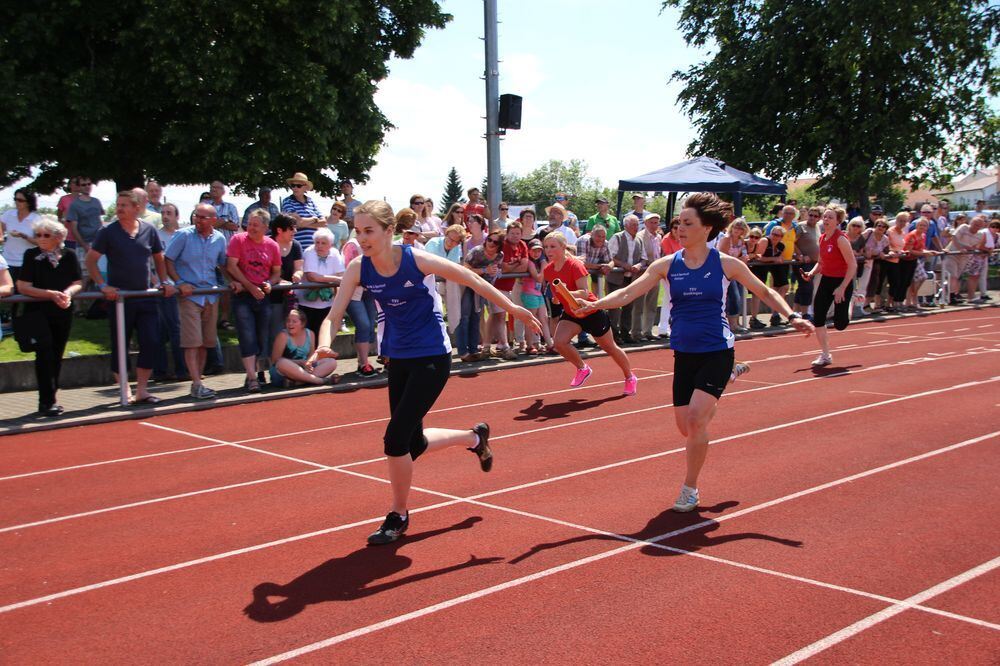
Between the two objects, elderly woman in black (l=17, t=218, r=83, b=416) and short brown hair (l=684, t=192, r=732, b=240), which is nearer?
short brown hair (l=684, t=192, r=732, b=240)

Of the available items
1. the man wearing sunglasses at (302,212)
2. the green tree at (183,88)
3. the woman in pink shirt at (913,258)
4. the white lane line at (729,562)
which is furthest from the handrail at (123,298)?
the woman in pink shirt at (913,258)

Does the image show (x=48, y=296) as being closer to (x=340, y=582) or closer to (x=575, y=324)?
(x=575, y=324)

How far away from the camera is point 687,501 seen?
679cm

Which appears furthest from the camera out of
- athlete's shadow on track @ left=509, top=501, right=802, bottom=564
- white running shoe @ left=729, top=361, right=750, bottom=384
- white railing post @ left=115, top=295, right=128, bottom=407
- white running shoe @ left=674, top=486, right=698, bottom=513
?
white railing post @ left=115, top=295, right=128, bottom=407

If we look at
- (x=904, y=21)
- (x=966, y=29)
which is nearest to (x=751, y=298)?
(x=904, y=21)

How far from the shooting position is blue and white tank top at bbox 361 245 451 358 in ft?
20.8

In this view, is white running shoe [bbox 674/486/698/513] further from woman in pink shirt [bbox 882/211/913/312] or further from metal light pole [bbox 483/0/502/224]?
woman in pink shirt [bbox 882/211/913/312]

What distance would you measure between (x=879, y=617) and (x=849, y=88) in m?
36.4

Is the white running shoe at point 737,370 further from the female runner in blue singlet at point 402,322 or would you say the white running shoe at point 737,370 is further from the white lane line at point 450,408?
the white lane line at point 450,408

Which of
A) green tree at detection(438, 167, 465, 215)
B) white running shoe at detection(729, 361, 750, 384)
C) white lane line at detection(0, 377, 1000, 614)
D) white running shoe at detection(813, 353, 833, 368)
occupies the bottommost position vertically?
white lane line at detection(0, 377, 1000, 614)

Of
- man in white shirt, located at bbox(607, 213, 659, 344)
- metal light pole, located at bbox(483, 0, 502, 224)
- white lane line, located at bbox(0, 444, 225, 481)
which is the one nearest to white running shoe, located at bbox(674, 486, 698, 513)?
white lane line, located at bbox(0, 444, 225, 481)

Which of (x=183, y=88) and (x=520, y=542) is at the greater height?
(x=183, y=88)

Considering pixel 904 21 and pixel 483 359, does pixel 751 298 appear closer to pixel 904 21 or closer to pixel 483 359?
pixel 483 359

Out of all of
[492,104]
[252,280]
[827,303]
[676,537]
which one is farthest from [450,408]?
[492,104]
